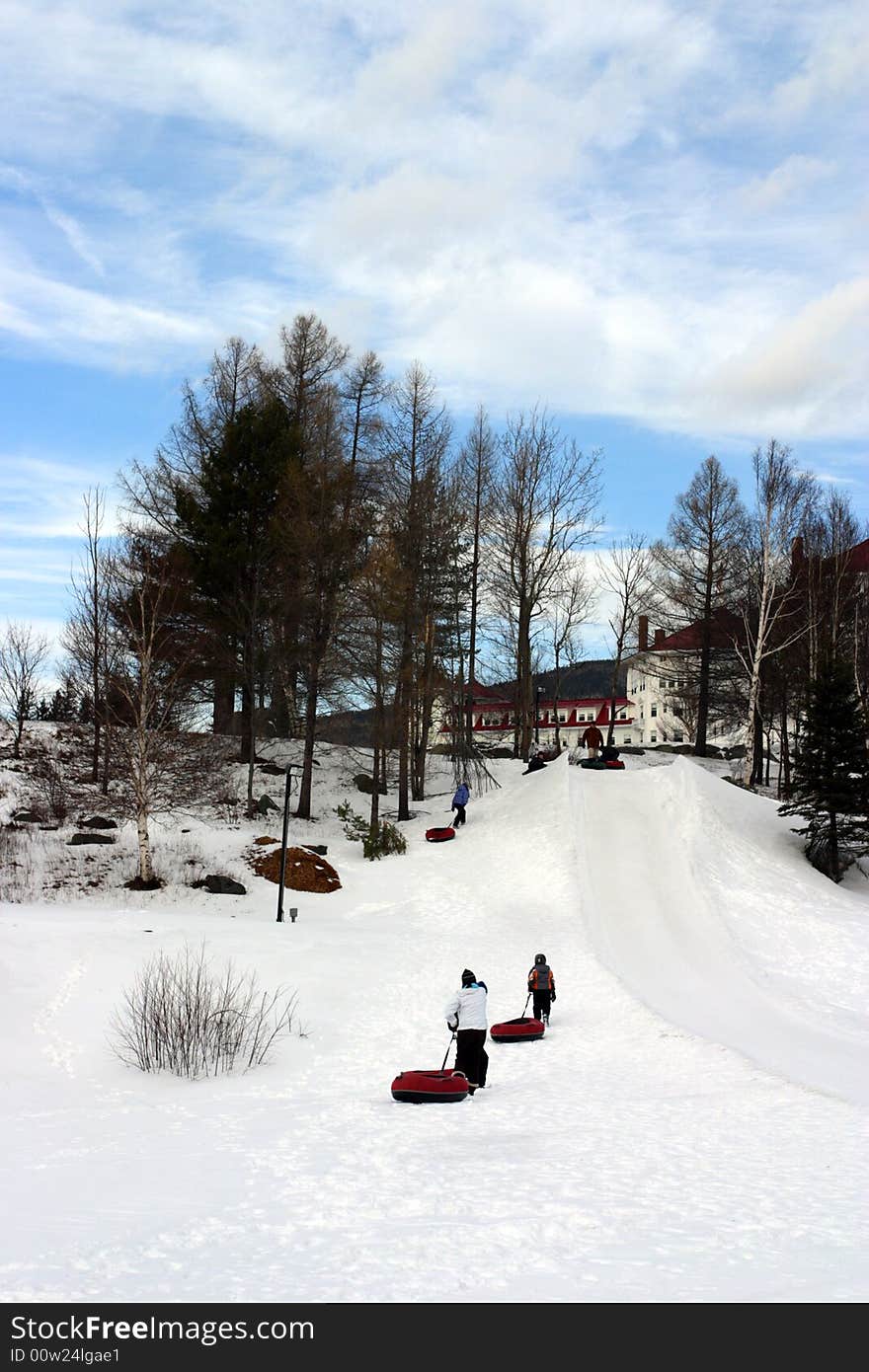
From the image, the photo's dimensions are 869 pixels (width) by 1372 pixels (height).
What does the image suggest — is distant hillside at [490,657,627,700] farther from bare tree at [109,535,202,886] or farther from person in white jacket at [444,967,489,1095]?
person in white jacket at [444,967,489,1095]

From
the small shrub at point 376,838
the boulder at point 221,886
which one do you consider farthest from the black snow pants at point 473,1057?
the small shrub at point 376,838

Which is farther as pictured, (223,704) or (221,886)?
(223,704)

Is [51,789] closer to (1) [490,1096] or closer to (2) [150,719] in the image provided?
(2) [150,719]

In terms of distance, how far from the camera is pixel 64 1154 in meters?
9.12

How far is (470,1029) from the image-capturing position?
506 inches

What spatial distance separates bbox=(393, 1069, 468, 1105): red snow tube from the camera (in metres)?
12.1

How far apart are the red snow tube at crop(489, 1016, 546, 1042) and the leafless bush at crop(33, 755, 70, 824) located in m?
15.9

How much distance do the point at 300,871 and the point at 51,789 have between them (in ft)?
29.1

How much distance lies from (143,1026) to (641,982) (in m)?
10.2

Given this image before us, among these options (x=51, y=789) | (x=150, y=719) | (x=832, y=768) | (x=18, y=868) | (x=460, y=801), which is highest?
(x=150, y=719)

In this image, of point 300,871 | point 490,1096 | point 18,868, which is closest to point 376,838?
point 300,871

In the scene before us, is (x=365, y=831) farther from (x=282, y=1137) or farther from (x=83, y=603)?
(x=282, y=1137)

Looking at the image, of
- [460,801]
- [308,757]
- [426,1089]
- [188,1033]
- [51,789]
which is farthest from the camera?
[308,757]

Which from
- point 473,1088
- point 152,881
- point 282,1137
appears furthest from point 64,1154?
point 152,881
